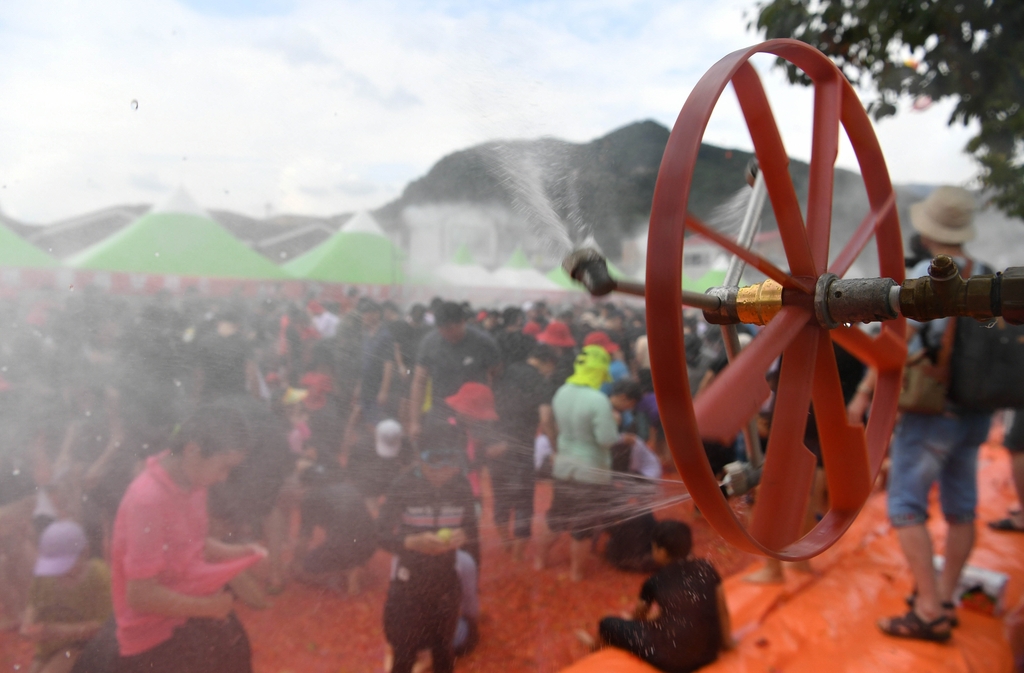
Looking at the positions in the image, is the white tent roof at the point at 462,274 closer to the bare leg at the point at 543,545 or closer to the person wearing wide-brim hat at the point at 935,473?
the bare leg at the point at 543,545

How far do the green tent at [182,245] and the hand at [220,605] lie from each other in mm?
1076

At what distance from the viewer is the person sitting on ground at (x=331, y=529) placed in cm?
204

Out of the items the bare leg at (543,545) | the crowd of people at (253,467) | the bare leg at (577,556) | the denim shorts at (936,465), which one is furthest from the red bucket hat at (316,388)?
the denim shorts at (936,465)

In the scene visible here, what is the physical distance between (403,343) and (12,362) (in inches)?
44.8

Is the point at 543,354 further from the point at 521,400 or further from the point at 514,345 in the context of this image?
the point at 521,400

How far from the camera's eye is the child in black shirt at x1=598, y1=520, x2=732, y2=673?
94.5 inches

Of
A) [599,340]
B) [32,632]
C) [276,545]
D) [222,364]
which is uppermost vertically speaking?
[599,340]

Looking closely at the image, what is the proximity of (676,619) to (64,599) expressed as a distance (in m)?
2.04

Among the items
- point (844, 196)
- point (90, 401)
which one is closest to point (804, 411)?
point (90, 401)

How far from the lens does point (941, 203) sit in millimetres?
2660

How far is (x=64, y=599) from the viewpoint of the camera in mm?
1895

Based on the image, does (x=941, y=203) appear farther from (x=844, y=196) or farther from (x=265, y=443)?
(x=265, y=443)

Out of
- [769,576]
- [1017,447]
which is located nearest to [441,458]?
[769,576]

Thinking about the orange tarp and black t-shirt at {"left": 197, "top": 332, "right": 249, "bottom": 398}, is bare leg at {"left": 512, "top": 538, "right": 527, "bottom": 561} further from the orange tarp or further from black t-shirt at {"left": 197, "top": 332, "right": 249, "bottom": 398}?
black t-shirt at {"left": 197, "top": 332, "right": 249, "bottom": 398}
